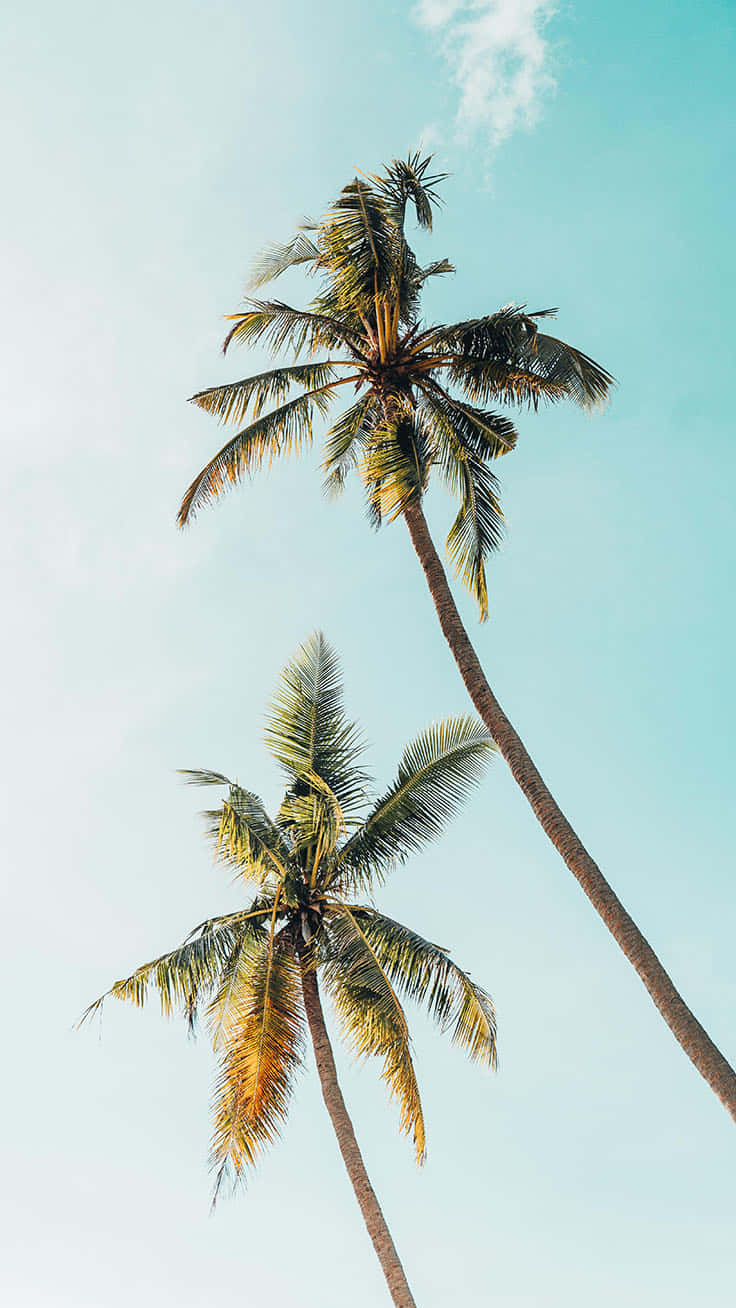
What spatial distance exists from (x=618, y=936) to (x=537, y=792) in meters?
1.80

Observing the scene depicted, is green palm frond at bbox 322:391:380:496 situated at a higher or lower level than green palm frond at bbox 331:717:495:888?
higher

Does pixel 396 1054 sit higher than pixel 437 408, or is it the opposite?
pixel 437 408

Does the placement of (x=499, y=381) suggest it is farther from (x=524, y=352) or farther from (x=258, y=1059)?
(x=258, y=1059)

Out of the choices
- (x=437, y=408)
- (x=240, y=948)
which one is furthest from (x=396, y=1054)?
(x=437, y=408)

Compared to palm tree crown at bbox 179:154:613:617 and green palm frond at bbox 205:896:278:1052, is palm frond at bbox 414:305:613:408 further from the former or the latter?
green palm frond at bbox 205:896:278:1052

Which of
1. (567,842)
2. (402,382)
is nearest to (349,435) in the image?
(402,382)

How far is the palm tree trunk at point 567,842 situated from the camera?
28.3 feet

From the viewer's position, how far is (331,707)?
16453 mm

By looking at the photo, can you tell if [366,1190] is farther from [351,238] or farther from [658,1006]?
[351,238]

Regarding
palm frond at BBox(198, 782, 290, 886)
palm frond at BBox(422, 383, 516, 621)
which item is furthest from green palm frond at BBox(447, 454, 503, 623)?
palm frond at BBox(198, 782, 290, 886)

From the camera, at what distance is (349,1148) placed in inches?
508

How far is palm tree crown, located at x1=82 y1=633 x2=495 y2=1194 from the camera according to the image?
1302 centimetres

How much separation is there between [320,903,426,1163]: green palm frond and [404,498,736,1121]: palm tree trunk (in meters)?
3.50

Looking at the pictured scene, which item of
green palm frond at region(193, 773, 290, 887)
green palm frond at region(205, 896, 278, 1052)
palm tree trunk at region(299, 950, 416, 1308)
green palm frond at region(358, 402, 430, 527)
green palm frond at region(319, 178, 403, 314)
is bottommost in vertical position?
palm tree trunk at region(299, 950, 416, 1308)
